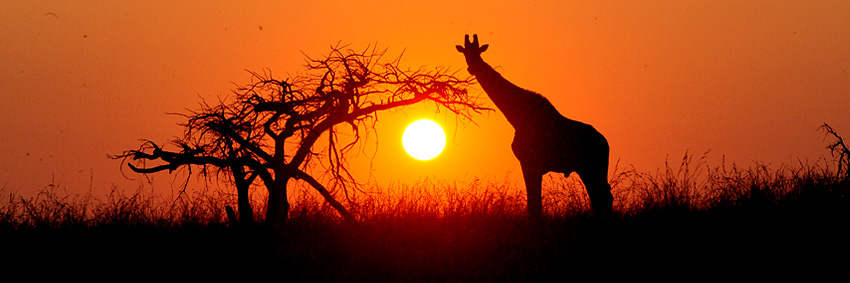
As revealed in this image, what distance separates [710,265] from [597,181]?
12.4 ft

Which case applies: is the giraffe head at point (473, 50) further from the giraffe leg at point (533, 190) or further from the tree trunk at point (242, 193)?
the tree trunk at point (242, 193)

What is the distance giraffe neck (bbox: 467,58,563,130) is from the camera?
14.8 meters

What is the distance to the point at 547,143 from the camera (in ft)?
47.5

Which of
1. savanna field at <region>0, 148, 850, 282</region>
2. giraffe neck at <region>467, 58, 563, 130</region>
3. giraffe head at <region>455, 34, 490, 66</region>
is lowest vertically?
savanna field at <region>0, 148, 850, 282</region>

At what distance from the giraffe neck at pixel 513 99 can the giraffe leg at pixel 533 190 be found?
83 cm

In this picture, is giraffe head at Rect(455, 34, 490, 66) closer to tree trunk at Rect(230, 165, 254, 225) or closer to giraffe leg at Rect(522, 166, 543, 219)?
giraffe leg at Rect(522, 166, 543, 219)

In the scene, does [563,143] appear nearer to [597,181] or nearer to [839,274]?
[597,181]

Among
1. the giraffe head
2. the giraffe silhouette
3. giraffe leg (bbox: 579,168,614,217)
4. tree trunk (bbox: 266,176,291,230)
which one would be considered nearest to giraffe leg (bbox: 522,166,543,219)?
the giraffe silhouette

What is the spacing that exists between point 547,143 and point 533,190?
83cm

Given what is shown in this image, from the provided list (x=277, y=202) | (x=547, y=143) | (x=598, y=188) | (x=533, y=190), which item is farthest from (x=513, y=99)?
(x=277, y=202)

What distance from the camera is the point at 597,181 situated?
14672 mm

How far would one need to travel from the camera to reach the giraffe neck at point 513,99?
14789 millimetres

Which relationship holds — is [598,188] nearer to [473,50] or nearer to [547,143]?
[547,143]

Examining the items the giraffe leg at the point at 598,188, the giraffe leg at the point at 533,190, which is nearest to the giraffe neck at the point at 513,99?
the giraffe leg at the point at 533,190
